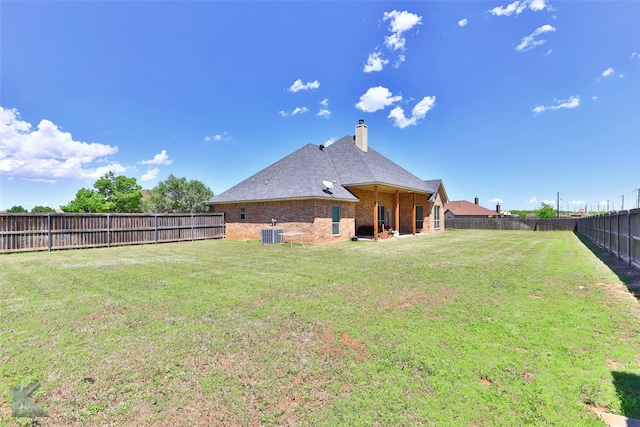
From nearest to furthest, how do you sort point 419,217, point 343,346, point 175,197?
point 343,346 → point 419,217 → point 175,197

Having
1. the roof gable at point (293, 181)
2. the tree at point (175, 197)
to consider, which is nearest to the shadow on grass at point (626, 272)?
Result: the roof gable at point (293, 181)

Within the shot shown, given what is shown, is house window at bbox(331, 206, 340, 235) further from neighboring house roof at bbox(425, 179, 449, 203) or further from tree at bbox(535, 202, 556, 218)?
tree at bbox(535, 202, 556, 218)

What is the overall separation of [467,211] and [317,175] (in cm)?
5122

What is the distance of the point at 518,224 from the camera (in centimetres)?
3253

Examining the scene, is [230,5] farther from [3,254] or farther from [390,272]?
[3,254]

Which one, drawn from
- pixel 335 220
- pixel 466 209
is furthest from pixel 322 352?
pixel 466 209

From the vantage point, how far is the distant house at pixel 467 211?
57844mm

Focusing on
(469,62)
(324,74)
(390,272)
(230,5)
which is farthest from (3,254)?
(469,62)

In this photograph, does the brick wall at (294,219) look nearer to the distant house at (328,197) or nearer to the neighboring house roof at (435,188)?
the distant house at (328,197)

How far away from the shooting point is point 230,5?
514 inches

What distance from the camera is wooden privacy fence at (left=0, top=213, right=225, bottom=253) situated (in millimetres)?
13375

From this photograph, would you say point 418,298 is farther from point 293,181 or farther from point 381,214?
point 381,214

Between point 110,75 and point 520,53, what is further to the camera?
point 110,75

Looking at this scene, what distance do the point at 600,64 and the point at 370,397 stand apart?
1890cm
